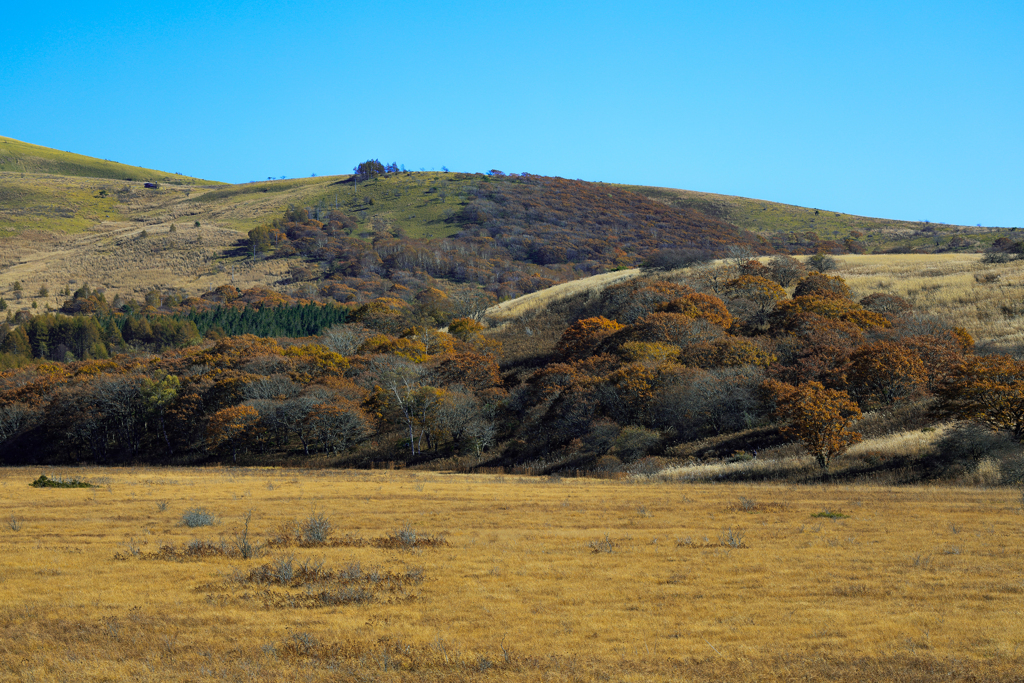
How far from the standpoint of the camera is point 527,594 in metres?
13.6

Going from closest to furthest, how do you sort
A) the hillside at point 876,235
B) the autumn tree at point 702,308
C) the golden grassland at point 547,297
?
1. the autumn tree at point 702,308
2. the golden grassland at point 547,297
3. the hillside at point 876,235

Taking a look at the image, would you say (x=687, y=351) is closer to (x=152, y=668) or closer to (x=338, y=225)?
(x=152, y=668)

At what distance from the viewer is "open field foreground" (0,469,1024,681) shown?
10.1m

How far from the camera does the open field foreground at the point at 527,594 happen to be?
10062mm

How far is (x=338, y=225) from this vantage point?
7638 inches

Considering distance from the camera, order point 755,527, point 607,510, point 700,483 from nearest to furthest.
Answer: point 755,527
point 607,510
point 700,483

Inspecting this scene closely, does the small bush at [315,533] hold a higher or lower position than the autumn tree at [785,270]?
lower

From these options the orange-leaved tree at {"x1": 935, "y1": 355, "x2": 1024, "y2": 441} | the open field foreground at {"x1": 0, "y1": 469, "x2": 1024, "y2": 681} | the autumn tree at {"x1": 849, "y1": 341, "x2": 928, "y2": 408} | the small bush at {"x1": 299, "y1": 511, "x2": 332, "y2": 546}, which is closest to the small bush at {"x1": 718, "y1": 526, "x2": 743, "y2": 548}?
Answer: the open field foreground at {"x1": 0, "y1": 469, "x2": 1024, "y2": 681}

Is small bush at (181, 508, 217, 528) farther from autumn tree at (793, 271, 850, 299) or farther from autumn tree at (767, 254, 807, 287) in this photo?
autumn tree at (767, 254, 807, 287)

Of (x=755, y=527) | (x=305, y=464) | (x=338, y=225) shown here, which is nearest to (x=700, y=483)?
(x=755, y=527)

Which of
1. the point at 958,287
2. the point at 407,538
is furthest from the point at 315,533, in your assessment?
the point at 958,287

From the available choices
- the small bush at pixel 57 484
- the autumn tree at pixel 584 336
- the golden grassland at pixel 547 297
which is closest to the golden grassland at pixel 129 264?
the golden grassland at pixel 547 297

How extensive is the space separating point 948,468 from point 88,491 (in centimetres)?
3399

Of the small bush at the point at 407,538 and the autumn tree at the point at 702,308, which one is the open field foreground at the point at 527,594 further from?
the autumn tree at the point at 702,308
